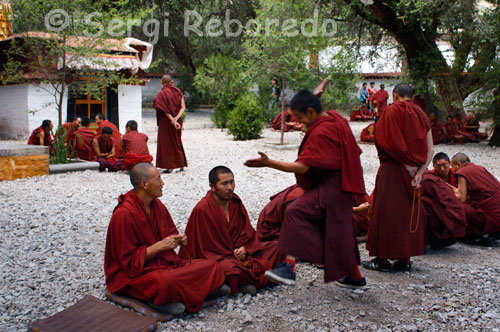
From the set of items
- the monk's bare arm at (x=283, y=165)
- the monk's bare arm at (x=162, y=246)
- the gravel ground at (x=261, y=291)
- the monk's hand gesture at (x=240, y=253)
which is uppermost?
the monk's bare arm at (x=283, y=165)

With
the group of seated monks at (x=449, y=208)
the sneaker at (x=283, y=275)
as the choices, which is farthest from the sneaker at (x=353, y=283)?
the group of seated monks at (x=449, y=208)

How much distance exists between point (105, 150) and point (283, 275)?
6.73 metres

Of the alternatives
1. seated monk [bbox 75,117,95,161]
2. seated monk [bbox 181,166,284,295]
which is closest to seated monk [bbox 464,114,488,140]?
seated monk [bbox 75,117,95,161]

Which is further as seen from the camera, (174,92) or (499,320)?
(174,92)

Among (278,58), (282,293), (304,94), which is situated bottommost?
(282,293)

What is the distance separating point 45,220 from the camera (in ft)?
18.8

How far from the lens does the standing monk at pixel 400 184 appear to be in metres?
4.15

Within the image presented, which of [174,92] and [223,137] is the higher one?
[174,92]

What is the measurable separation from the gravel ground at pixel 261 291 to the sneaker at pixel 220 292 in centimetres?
6

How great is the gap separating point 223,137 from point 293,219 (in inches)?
463

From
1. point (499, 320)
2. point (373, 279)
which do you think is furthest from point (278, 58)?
point (499, 320)

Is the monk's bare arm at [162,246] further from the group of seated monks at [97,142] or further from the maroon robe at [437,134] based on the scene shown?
the maroon robe at [437,134]

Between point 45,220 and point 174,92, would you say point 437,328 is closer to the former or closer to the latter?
point 45,220

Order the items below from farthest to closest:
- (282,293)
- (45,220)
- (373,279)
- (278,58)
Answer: (278,58) < (45,220) < (373,279) < (282,293)
